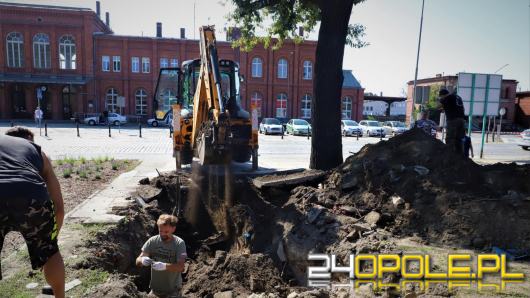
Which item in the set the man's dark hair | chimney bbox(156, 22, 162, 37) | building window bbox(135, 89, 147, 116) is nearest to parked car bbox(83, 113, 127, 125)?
building window bbox(135, 89, 147, 116)

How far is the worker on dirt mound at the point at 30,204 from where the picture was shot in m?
2.96

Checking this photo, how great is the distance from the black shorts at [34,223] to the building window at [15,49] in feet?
147

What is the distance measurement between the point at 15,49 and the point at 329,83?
42717 millimetres

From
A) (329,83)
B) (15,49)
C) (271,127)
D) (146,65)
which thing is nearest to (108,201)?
(329,83)

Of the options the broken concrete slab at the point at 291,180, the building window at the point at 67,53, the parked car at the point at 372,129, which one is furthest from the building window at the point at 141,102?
the broken concrete slab at the point at 291,180

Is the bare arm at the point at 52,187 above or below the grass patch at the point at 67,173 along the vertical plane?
above

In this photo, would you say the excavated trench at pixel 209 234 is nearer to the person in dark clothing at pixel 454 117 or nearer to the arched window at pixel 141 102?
the person in dark clothing at pixel 454 117

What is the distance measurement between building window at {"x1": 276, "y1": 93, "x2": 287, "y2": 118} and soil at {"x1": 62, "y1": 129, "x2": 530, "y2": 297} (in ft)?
123

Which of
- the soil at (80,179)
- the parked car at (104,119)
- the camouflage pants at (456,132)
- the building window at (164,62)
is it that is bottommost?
the soil at (80,179)

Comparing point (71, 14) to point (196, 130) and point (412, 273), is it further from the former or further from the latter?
point (412, 273)

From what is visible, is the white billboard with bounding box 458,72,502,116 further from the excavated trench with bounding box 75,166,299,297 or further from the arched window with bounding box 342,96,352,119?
the arched window with bounding box 342,96,352,119

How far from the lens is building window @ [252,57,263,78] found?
44156mm

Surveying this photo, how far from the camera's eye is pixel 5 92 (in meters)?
39.2

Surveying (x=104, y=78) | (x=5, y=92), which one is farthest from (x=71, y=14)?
(x=5, y=92)
